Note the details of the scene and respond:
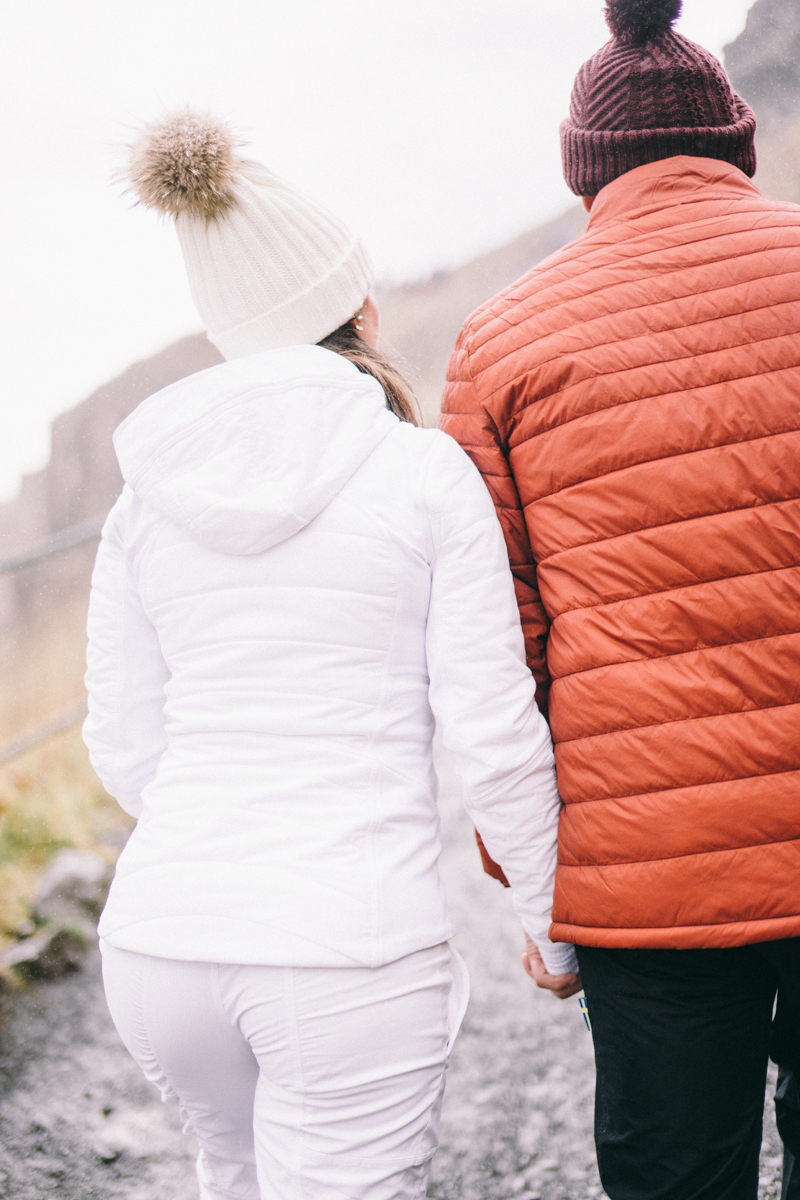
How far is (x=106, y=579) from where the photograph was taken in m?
1.25

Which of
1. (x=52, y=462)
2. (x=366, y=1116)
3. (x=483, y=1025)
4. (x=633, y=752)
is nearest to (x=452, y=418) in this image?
(x=633, y=752)

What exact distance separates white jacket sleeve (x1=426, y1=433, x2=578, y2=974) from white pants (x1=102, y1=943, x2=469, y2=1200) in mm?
199

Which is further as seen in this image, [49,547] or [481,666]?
[49,547]

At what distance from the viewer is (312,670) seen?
3.42 ft

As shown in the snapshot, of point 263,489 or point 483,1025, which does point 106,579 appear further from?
point 483,1025

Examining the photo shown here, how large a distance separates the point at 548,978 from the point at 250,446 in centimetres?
85

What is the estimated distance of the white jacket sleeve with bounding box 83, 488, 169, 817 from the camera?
125cm

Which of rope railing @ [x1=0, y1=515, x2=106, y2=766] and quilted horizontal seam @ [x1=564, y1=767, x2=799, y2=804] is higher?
quilted horizontal seam @ [x1=564, y1=767, x2=799, y2=804]

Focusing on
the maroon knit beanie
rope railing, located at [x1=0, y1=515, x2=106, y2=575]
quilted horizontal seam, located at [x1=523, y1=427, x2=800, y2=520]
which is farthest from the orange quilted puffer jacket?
rope railing, located at [x1=0, y1=515, x2=106, y2=575]

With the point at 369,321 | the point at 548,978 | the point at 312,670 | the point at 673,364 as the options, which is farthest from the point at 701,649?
the point at 369,321

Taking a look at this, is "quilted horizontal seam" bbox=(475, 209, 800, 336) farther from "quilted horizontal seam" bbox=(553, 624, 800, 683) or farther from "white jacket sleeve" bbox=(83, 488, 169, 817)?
"white jacket sleeve" bbox=(83, 488, 169, 817)

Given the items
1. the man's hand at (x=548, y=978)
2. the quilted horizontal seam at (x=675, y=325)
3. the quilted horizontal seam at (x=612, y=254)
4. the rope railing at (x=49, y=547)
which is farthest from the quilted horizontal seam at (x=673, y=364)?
the rope railing at (x=49, y=547)

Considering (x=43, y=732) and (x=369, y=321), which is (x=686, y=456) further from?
(x=43, y=732)

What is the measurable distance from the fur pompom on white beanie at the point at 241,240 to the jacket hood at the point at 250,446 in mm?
206
